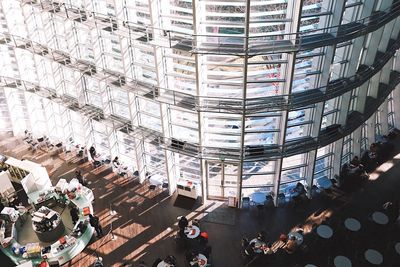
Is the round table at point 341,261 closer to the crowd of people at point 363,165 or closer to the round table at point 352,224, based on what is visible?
the round table at point 352,224

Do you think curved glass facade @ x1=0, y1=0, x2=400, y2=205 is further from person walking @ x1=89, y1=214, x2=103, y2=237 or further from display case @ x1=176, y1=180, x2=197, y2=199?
person walking @ x1=89, y1=214, x2=103, y2=237

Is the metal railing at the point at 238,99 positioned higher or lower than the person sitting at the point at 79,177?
higher

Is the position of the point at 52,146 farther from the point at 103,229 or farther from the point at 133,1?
the point at 133,1

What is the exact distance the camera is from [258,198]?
21.9m

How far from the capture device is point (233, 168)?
22.4m

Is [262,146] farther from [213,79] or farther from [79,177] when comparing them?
[79,177]

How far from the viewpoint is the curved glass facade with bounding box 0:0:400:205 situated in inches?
706

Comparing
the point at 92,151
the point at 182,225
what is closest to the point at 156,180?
the point at 182,225

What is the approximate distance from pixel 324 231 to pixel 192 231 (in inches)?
241

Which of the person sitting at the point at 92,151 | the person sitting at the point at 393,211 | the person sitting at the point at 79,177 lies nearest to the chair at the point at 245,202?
the person sitting at the point at 393,211

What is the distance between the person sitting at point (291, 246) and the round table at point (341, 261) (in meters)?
1.80

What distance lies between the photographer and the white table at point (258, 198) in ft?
71.5

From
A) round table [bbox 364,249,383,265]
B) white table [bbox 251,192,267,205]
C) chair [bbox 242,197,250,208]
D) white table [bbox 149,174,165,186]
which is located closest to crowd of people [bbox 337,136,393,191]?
white table [bbox 251,192,267,205]

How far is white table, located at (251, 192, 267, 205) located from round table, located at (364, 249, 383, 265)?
545 cm
